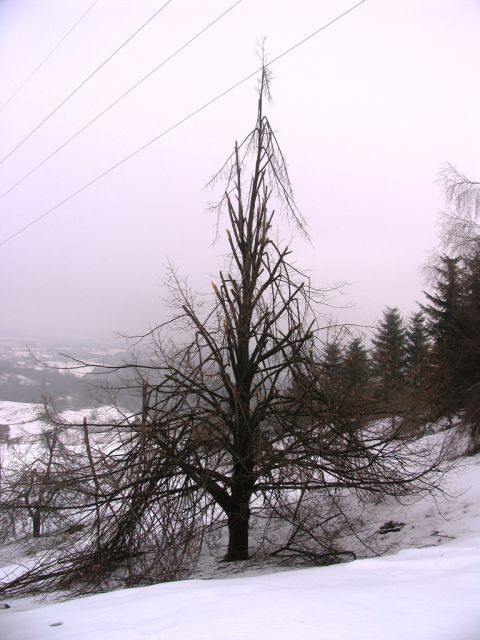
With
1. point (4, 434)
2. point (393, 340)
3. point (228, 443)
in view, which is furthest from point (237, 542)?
point (393, 340)

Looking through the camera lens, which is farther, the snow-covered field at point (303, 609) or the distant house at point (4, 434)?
the distant house at point (4, 434)

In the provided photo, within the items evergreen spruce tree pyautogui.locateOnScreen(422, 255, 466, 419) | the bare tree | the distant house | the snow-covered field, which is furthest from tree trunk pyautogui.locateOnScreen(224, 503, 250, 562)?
evergreen spruce tree pyautogui.locateOnScreen(422, 255, 466, 419)

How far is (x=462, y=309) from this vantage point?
17.5 meters

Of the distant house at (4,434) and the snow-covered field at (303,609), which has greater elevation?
the distant house at (4,434)

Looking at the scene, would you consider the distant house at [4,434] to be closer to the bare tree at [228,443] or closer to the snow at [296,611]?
the bare tree at [228,443]

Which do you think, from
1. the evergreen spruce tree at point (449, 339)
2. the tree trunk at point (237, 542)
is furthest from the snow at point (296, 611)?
the evergreen spruce tree at point (449, 339)

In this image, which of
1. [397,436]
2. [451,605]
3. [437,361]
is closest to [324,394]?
[397,436]

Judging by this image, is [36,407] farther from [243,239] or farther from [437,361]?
[437,361]

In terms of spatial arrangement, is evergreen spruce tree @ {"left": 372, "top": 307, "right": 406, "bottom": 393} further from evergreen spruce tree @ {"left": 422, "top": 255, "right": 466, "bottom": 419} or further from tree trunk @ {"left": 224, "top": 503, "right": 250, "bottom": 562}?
tree trunk @ {"left": 224, "top": 503, "right": 250, "bottom": 562}

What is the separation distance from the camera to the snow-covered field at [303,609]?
2.90 metres

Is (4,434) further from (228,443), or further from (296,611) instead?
(296,611)

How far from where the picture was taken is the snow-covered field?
9.51ft

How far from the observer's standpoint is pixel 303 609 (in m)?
3.25

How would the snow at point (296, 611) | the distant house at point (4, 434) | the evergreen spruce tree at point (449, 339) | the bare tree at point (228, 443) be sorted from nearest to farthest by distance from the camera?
1. the snow at point (296, 611)
2. the bare tree at point (228, 443)
3. the distant house at point (4, 434)
4. the evergreen spruce tree at point (449, 339)
